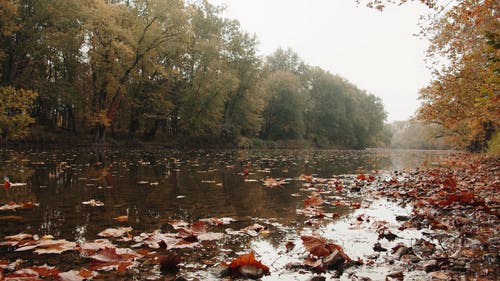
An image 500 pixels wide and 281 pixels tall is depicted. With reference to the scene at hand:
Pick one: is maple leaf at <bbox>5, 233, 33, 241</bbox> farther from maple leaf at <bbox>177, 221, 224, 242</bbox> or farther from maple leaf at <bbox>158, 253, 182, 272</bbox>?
maple leaf at <bbox>158, 253, 182, 272</bbox>

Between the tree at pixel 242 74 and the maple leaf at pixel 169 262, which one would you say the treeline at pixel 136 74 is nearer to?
the tree at pixel 242 74

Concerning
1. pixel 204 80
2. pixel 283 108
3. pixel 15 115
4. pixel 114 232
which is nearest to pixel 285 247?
pixel 114 232

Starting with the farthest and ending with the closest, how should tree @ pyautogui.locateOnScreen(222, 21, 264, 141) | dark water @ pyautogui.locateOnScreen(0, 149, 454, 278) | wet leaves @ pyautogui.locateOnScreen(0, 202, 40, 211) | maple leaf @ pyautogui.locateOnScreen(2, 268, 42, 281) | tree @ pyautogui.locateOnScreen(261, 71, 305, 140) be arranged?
1. tree @ pyautogui.locateOnScreen(261, 71, 305, 140)
2. tree @ pyautogui.locateOnScreen(222, 21, 264, 141)
3. wet leaves @ pyautogui.locateOnScreen(0, 202, 40, 211)
4. dark water @ pyautogui.locateOnScreen(0, 149, 454, 278)
5. maple leaf @ pyautogui.locateOnScreen(2, 268, 42, 281)

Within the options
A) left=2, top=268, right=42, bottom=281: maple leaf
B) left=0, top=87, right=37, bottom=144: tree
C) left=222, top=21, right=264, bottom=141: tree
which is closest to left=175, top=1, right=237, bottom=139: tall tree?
left=222, top=21, right=264, bottom=141: tree

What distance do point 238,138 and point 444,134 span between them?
1070 inches

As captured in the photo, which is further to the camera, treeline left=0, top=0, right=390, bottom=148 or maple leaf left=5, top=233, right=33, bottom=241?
treeline left=0, top=0, right=390, bottom=148

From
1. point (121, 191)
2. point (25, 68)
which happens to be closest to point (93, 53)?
point (25, 68)

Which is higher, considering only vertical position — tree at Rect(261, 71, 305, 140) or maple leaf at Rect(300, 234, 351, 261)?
tree at Rect(261, 71, 305, 140)

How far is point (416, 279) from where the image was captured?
254 cm

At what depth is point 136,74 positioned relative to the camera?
3434 cm

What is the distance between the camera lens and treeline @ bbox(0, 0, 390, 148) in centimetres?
2714

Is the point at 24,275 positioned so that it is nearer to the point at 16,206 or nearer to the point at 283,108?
the point at 16,206

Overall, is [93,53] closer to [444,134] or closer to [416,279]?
[416,279]

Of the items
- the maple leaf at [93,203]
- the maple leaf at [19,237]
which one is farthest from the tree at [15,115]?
the maple leaf at [19,237]
